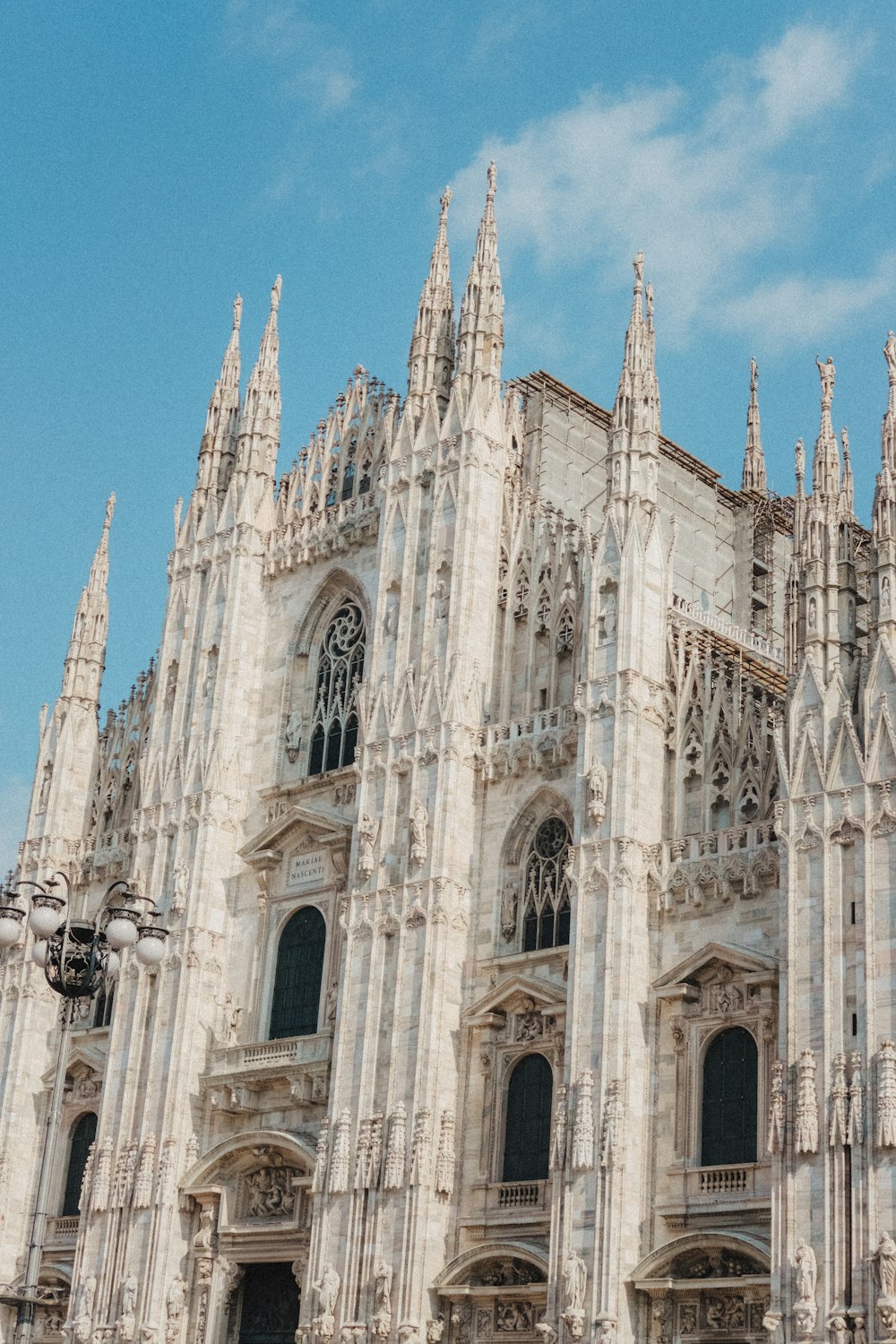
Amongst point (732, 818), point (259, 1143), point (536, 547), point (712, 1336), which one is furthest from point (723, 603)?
point (712, 1336)

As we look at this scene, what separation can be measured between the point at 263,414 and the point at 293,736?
8125 mm

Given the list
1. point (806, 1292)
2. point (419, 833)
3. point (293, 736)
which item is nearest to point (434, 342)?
point (293, 736)

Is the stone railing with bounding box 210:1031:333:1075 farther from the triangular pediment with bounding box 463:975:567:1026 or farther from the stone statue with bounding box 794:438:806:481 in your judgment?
the stone statue with bounding box 794:438:806:481

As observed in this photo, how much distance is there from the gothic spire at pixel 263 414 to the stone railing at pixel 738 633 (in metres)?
9.84

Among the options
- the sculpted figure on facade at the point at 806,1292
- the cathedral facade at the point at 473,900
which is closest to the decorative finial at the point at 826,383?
the cathedral facade at the point at 473,900

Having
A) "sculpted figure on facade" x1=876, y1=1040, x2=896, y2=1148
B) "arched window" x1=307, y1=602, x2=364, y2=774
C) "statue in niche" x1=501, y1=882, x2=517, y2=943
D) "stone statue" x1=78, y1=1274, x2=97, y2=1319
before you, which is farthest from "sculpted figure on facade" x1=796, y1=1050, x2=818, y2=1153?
"stone statue" x1=78, y1=1274, x2=97, y2=1319

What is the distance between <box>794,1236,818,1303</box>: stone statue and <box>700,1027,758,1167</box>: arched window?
8.53ft

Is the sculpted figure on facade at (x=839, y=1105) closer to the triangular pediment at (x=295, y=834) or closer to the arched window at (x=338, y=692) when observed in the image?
the triangular pediment at (x=295, y=834)

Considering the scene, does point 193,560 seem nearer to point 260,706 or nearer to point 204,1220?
point 260,706

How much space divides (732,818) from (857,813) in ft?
12.2

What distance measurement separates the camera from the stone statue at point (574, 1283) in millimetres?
28266

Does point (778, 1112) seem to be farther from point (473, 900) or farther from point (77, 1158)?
point (77, 1158)

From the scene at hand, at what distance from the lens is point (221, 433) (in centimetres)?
4359

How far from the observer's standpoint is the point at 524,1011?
105 feet
